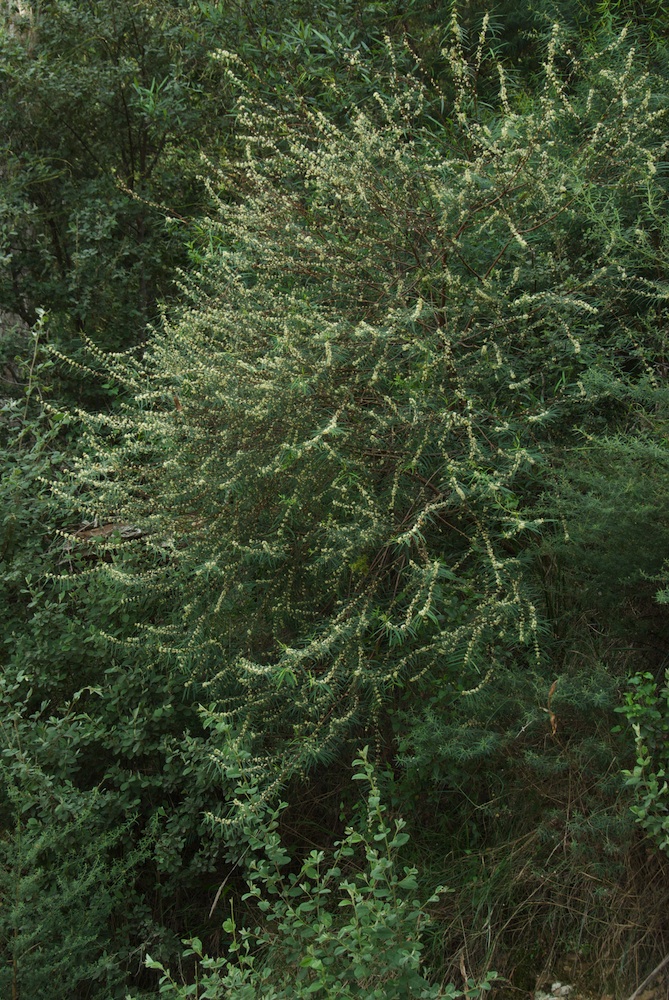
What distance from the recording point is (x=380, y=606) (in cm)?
325

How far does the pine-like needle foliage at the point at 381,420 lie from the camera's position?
10.1 ft

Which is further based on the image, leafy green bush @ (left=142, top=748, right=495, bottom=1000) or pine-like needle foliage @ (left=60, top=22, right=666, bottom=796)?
pine-like needle foliage @ (left=60, top=22, right=666, bottom=796)

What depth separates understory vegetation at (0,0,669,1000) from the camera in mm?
2646

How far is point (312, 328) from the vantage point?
3.36 meters

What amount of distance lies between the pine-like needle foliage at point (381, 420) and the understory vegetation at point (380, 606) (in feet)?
0.07

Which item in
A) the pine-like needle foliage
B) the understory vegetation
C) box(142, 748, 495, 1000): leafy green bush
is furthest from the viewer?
the pine-like needle foliage

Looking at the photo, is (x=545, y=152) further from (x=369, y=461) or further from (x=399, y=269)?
(x=369, y=461)

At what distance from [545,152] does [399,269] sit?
2.13 ft

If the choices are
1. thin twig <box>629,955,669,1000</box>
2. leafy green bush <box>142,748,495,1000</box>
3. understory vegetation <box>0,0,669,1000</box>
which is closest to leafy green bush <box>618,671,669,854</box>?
understory vegetation <box>0,0,669,1000</box>

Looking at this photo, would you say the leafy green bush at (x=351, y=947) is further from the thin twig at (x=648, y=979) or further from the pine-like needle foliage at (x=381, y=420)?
the pine-like needle foliage at (x=381, y=420)

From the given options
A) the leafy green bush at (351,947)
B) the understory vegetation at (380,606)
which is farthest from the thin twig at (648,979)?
the leafy green bush at (351,947)

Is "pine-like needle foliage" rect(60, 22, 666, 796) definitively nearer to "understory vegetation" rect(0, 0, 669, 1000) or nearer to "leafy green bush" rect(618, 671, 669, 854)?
"understory vegetation" rect(0, 0, 669, 1000)

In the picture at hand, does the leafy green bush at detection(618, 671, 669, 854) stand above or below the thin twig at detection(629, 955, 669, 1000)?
above

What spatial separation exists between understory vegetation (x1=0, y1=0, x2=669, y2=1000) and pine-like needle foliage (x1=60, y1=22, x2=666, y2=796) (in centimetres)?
2
